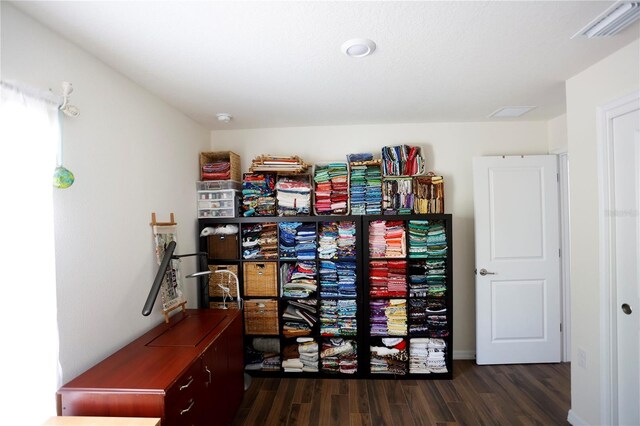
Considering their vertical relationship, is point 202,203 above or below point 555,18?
below

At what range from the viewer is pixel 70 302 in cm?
142

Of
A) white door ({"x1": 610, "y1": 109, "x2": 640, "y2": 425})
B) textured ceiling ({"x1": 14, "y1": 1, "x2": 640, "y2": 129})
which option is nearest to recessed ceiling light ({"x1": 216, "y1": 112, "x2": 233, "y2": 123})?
textured ceiling ({"x1": 14, "y1": 1, "x2": 640, "y2": 129})

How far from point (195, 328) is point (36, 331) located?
34.1 inches

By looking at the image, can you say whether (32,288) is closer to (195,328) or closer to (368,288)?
(195,328)

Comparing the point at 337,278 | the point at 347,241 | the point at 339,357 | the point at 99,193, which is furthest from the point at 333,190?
the point at 99,193

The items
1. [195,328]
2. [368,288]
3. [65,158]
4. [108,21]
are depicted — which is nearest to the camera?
[108,21]

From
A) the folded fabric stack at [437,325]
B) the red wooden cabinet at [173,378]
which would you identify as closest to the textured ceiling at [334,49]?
the red wooden cabinet at [173,378]

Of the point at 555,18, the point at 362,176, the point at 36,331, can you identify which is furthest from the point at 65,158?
the point at 555,18

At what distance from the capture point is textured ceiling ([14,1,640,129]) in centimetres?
126

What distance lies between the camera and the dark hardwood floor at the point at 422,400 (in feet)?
6.94

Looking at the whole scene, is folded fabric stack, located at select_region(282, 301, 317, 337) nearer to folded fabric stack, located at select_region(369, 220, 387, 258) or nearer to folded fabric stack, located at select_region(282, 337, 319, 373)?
folded fabric stack, located at select_region(282, 337, 319, 373)

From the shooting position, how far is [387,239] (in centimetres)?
269

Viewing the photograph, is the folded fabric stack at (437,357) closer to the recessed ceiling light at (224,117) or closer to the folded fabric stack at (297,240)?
the folded fabric stack at (297,240)

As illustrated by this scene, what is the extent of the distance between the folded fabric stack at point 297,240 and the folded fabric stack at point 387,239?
55 centimetres
